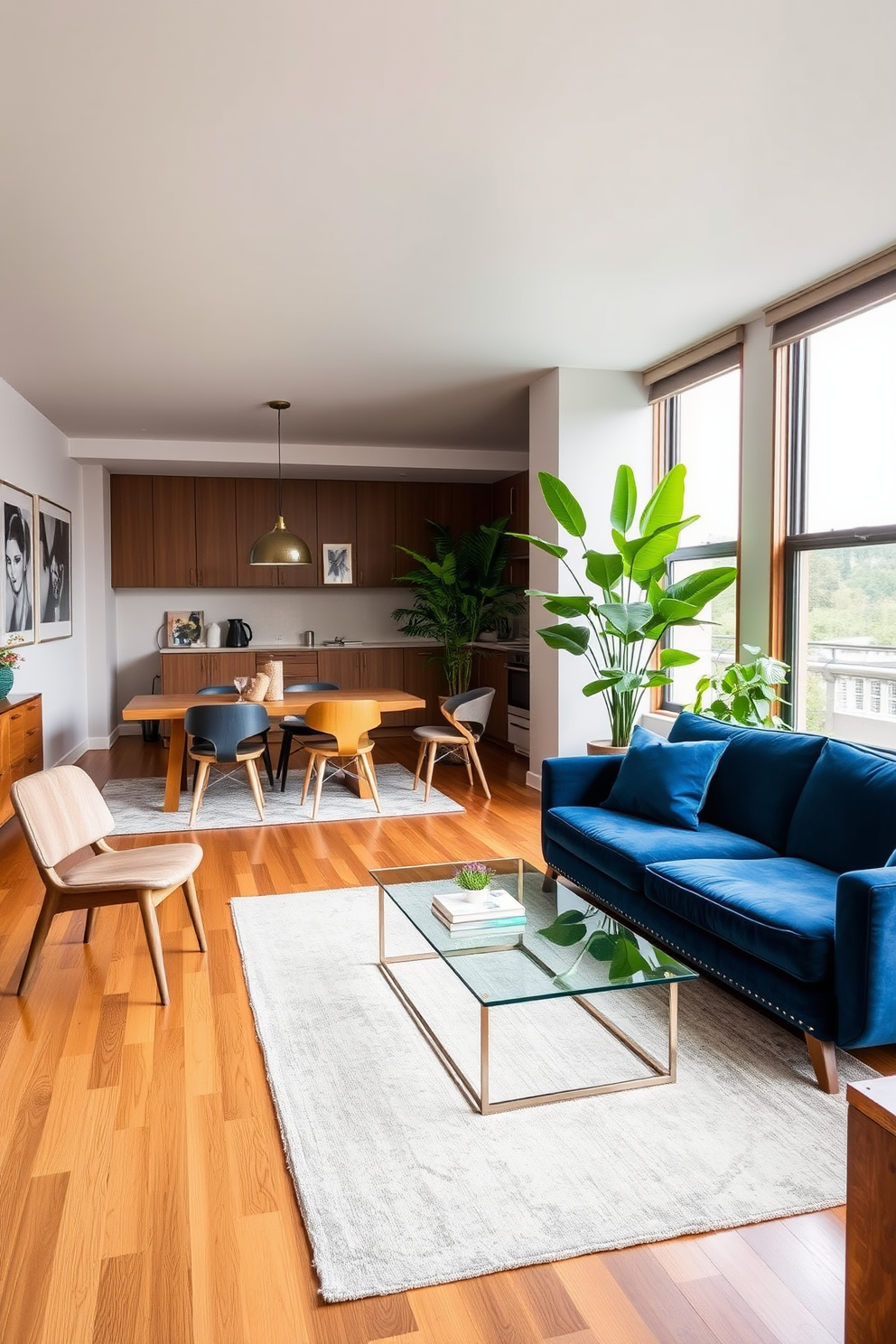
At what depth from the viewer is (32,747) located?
18.5 feet

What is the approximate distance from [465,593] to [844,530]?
4961 mm

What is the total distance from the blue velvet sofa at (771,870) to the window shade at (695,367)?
2289mm

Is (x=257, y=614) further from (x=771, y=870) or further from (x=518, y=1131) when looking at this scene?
(x=518, y=1131)

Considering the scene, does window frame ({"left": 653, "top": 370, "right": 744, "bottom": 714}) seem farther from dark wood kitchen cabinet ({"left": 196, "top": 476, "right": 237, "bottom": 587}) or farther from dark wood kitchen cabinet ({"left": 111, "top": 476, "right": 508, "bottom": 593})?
dark wood kitchen cabinet ({"left": 196, "top": 476, "right": 237, "bottom": 587})

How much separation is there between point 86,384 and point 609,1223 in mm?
6101

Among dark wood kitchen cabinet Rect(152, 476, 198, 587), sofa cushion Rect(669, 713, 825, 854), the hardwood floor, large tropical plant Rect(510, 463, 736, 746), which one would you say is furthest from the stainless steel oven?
the hardwood floor

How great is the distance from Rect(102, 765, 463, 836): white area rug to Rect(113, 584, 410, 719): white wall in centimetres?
285

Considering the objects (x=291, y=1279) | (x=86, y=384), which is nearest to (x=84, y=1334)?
(x=291, y=1279)

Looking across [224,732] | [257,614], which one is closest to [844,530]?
[224,732]

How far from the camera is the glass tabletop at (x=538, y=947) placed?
8.14ft

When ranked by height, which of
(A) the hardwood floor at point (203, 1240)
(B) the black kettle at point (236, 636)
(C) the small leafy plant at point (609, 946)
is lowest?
(A) the hardwood floor at point (203, 1240)

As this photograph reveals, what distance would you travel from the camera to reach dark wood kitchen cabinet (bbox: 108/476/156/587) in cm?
935

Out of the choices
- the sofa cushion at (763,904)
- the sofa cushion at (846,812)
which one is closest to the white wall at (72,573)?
the sofa cushion at (763,904)

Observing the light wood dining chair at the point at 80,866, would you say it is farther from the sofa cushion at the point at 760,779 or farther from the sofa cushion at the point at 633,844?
the sofa cushion at the point at 760,779
